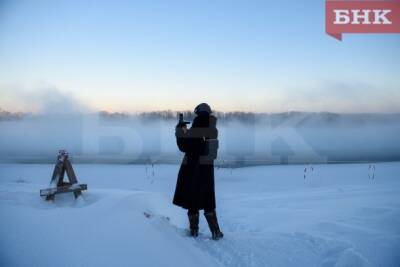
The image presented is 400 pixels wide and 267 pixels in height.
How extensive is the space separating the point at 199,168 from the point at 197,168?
0.03m

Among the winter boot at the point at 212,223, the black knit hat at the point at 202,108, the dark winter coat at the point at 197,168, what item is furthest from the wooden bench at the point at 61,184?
the black knit hat at the point at 202,108

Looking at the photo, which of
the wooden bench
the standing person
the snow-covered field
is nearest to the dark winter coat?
the standing person

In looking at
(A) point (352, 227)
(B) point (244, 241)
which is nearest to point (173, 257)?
(B) point (244, 241)

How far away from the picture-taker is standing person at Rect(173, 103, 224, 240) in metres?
5.27

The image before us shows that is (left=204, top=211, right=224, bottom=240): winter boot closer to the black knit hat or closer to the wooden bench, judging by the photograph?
the black knit hat

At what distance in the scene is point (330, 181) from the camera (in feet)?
59.6

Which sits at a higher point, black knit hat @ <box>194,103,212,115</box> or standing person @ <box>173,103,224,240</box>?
black knit hat @ <box>194,103,212,115</box>

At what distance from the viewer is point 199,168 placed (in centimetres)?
531

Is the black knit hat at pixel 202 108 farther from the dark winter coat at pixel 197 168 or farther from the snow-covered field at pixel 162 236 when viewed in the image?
the snow-covered field at pixel 162 236

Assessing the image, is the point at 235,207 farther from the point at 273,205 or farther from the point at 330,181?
the point at 330,181

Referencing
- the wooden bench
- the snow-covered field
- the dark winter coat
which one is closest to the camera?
the snow-covered field

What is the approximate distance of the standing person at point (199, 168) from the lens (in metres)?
5.27

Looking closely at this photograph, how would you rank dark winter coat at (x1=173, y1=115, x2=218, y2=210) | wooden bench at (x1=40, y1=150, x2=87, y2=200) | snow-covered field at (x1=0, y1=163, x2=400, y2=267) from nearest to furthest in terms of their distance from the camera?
snow-covered field at (x1=0, y1=163, x2=400, y2=267), dark winter coat at (x1=173, y1=115, x2=218, y2=210), wooden bench at (x1=40, y1=150, x2=87, y2=200)

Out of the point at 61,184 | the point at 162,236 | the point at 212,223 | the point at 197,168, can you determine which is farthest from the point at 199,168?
the point at 61,184
